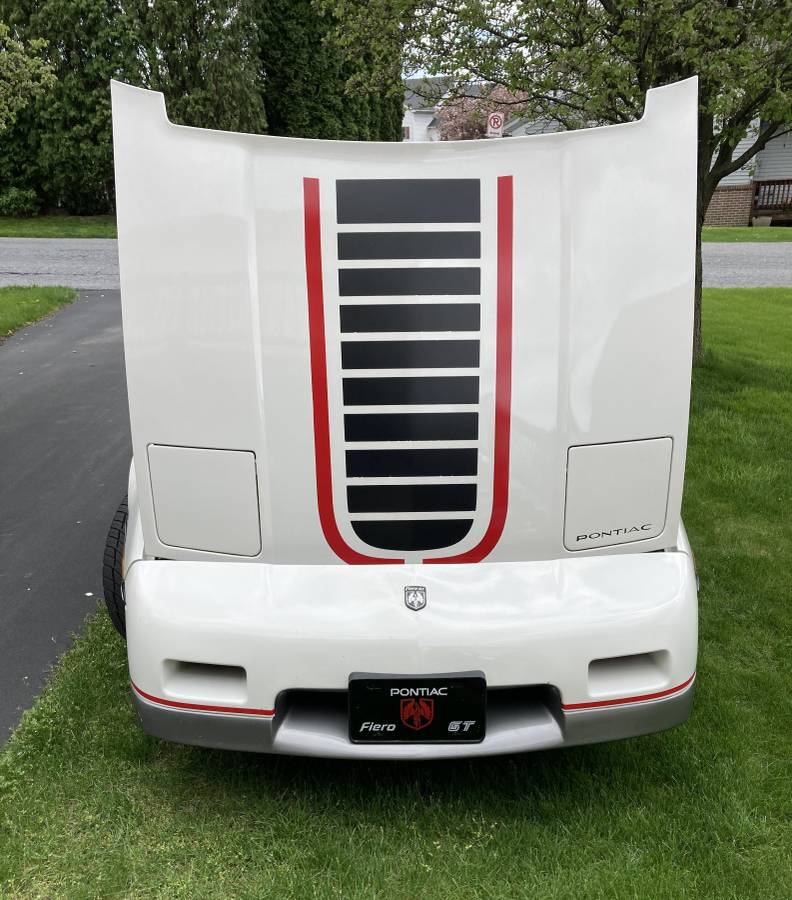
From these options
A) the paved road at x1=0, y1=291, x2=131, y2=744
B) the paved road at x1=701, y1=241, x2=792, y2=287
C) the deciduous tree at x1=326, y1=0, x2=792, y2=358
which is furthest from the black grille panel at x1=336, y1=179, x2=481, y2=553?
the paved road at x1=701, y1=241, x2=792, y2=287

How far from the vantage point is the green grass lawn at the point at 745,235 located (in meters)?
20.8

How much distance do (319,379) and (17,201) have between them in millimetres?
25852

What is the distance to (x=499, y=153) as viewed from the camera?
2309 mm

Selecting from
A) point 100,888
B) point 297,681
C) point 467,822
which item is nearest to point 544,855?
point 467,822

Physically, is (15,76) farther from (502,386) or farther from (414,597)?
(414,597)

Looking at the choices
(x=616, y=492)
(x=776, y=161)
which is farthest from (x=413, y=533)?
(x=776, y=161)

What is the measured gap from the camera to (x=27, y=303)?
11.9 metres

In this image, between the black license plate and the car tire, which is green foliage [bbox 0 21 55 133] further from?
the black license plate

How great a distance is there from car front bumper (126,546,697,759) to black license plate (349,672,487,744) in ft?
0.09

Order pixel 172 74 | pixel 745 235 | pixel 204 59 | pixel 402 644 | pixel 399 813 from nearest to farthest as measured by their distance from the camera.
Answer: pixel 402 644 < pixel 399 813 < pixel 745 235 < pixel 204 59 < pixel 172 74

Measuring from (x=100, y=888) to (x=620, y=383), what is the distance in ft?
6.82

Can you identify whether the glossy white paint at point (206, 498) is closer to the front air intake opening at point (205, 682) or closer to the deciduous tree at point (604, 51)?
the front air intake opening at point (205, 682)

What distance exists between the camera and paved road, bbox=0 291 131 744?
12.5 feet

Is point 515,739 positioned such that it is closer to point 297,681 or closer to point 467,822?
point 467,822
